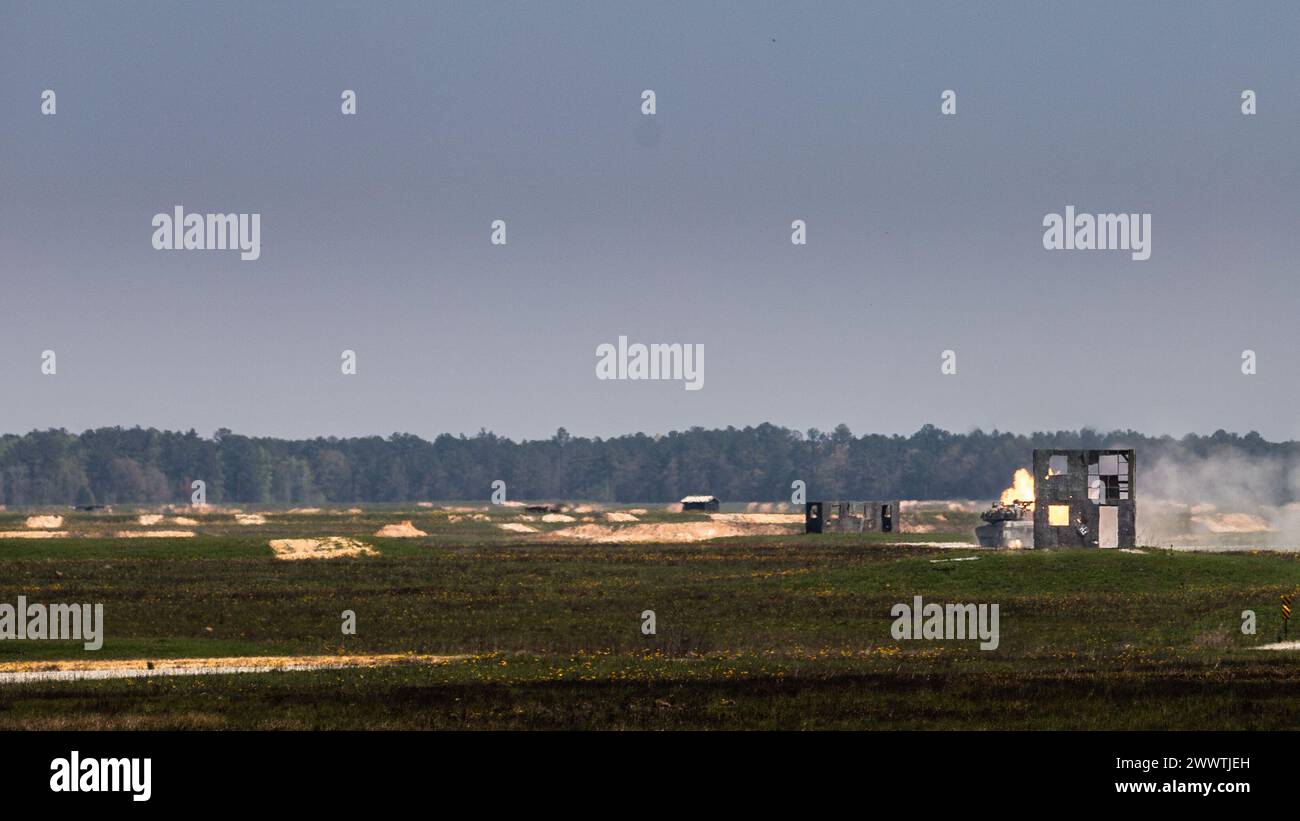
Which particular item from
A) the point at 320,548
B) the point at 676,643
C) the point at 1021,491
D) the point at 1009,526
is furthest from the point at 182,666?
the point at 1021,491

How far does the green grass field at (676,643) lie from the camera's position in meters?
36.4

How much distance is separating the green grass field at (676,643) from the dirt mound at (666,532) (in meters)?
49.9

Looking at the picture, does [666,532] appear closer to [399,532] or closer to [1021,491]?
[399,532]

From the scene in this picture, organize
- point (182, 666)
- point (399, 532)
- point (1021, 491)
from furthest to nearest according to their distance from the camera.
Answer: point (399, 532), point (1021, 491), point (182, 666)

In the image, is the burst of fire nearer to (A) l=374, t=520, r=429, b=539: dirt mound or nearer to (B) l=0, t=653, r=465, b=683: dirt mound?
(A) l=374, t=520, r=429, b=539: dirt mound

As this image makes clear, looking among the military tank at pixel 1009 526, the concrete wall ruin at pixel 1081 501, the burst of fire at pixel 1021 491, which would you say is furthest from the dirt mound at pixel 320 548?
the concrete wall ruin at pixel 1081 501

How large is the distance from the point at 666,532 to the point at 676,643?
11263 cm

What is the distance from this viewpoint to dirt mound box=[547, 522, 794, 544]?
164 meters

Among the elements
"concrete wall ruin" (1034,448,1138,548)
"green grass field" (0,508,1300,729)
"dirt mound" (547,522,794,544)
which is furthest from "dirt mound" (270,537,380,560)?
"concrete wall ruin" (1034,448,1138,548)

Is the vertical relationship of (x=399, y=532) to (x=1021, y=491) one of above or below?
below

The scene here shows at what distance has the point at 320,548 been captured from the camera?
411 feet
